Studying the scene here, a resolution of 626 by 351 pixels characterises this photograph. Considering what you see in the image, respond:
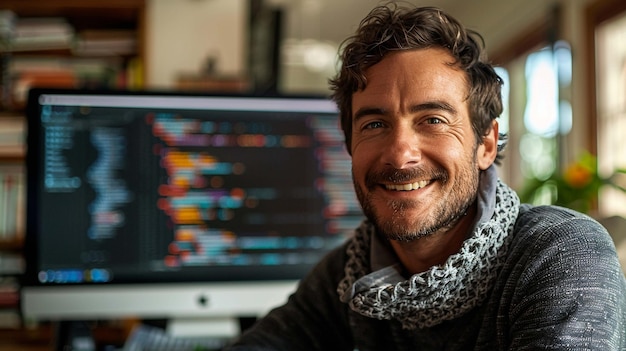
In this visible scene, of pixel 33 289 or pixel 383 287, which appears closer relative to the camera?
pixel 383 287

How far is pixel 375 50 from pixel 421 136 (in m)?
0.15

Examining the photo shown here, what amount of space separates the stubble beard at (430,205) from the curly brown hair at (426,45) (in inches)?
3.6

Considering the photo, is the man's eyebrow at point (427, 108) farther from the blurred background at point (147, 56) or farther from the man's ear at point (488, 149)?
the blurred background at point (147, 56)

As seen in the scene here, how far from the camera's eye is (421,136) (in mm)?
1027

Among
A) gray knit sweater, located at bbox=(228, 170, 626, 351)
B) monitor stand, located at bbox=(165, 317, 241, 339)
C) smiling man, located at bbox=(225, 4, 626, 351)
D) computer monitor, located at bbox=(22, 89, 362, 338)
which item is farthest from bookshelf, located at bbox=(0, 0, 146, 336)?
smiling man, located at bbox=(225, 4, 626, 351)

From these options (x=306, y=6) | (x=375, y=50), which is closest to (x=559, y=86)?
(x=306, y=6)

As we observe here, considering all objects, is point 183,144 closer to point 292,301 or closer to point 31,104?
point 31,104

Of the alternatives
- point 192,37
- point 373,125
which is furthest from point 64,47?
point 373,125

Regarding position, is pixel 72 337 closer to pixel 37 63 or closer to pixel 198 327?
pixel 198 327

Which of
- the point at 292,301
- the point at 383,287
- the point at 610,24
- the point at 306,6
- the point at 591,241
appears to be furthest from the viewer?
the point at 306,6

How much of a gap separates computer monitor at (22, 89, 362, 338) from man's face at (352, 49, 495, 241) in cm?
58

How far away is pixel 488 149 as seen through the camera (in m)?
1.14

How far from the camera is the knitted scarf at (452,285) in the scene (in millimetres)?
963

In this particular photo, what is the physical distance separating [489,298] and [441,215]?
13 cm
